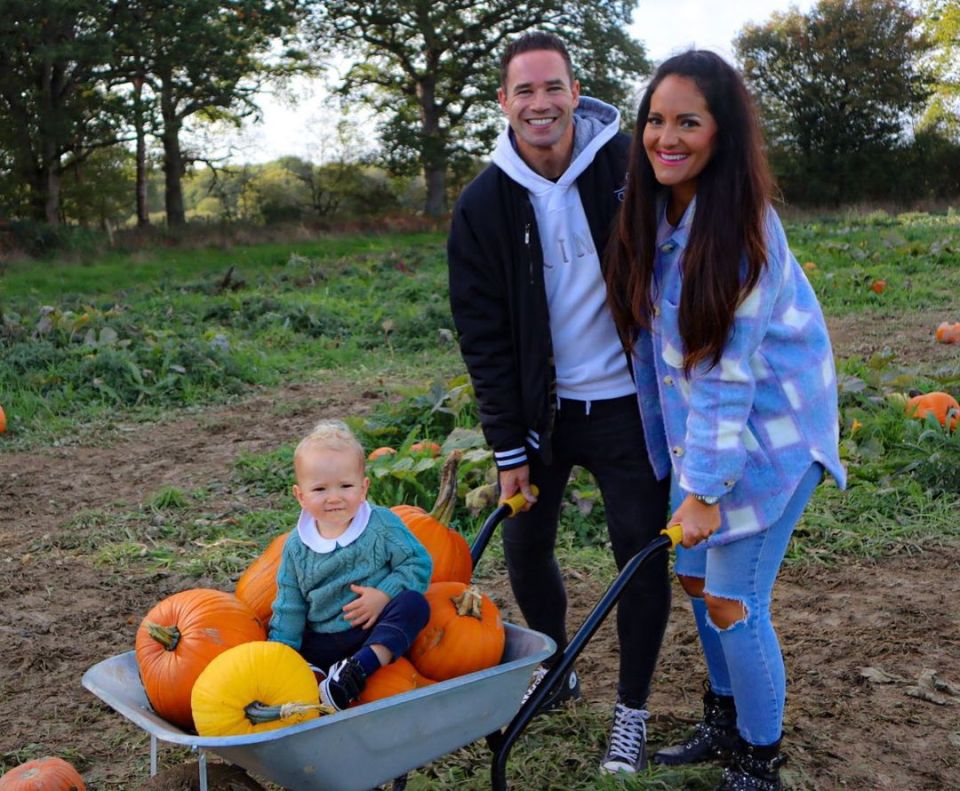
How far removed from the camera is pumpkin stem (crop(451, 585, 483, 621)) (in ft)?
8.12

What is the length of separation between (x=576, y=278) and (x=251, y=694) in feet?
4.22

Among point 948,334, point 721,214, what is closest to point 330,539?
point 721,214

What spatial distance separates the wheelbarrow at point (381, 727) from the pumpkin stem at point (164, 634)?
122 mm

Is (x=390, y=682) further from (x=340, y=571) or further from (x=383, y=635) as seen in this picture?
(x=340, y=571)

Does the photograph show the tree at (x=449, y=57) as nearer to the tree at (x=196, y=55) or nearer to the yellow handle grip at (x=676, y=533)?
the tree at (x=196, y=55)

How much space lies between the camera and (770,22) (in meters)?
32.7

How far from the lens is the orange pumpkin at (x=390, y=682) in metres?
2.30

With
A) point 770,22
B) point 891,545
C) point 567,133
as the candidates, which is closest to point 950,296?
point 891,545

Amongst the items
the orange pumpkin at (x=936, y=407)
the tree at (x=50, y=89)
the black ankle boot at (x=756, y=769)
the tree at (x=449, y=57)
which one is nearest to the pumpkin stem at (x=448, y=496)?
the black ankle boot at (x=756, y=769)

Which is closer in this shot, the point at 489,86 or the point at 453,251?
the point at 453,251

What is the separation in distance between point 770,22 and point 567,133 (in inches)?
1300

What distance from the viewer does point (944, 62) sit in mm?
34688

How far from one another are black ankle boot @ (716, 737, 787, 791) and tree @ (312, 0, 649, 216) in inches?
1052

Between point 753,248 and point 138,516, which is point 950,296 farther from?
point 753,248
